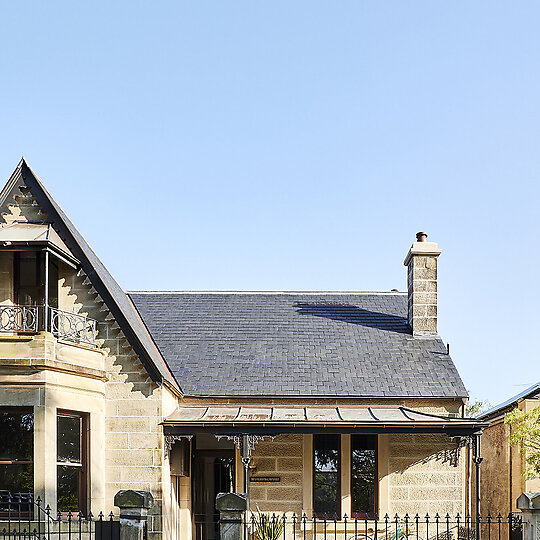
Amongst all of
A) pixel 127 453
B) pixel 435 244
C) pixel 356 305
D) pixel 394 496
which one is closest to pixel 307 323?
pixel 356 305

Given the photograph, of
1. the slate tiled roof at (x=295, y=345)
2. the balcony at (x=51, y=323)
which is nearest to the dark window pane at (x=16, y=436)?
the balcony at (x=51, y=323)

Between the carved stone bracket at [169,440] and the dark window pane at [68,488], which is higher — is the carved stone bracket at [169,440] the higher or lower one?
the higher one

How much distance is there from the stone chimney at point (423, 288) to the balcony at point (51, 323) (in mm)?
7280

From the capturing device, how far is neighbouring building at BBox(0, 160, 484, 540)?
42.3 ft

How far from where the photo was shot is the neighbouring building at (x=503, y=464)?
17078mm

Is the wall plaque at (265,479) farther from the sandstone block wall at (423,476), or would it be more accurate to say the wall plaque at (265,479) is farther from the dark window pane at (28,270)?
the dark window pane at (28,270)

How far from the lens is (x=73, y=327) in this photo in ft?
44.8

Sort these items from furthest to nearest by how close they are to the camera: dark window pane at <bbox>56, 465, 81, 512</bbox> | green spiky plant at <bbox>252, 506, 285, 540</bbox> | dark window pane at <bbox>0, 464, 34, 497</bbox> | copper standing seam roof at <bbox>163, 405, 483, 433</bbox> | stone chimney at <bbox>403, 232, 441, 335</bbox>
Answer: stone chimney at <bbox>403, 232, 441, 335</bbox> < green spiky plant at <bbox>252, 506, 285, 540</bbox> < copper standing seam roof at <bbox>163, 405, 483, 433</bbox> < dark window pane at <bbox>56, 465, 81, 512</bbox> < dark window pane at <bbox>0, 464, 34, 497</bbox>

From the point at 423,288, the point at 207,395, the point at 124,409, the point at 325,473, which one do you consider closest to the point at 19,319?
the point at 124,409

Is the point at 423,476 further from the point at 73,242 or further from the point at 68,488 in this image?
the point at 73,242

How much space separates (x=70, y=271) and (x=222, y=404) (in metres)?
3.95

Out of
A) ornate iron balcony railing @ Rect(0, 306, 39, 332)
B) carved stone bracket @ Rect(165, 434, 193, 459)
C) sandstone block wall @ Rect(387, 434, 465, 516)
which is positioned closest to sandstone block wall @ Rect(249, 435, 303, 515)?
sandstone block wall @ Rect(387, 434, 465, 516)

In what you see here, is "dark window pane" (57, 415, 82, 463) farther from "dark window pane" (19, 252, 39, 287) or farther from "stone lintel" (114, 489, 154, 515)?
"stone lintel" (114, 489, 154, 515)

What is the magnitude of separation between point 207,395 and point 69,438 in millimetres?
3088
